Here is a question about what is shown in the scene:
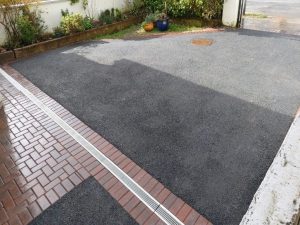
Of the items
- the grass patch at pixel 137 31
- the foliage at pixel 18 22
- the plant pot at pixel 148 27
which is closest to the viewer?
the foliage at pixel 18 22

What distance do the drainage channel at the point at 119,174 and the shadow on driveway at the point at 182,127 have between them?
39 cm

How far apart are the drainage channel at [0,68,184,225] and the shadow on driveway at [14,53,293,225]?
0.39 metres

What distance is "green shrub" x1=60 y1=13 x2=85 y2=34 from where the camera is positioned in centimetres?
1116

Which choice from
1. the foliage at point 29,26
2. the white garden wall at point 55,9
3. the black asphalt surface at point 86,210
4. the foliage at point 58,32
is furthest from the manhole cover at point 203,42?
Result: the black asphalt surface at point 86,210

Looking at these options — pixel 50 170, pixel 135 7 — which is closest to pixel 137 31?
pixel 135 7

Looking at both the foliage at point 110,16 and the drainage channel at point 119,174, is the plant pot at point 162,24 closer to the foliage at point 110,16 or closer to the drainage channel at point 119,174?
the foliage at point 110,16

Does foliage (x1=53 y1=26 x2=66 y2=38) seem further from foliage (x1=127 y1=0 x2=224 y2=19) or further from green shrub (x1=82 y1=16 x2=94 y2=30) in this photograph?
foliage (x1=127 y1=0 x2=224 y2=19)

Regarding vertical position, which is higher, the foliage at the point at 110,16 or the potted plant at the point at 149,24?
the foliage at the point at 110,16

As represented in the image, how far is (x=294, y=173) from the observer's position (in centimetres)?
188

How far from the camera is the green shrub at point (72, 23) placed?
1116 cm

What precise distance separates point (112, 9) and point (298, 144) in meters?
13.1

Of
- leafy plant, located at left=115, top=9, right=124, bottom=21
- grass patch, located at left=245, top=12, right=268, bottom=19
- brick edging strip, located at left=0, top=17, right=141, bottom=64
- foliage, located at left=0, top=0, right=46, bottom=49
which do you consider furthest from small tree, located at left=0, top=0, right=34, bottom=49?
grass patch, located at left=245, top=12, right=268, bottom=19

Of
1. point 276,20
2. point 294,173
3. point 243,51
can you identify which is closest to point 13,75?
point 243,51

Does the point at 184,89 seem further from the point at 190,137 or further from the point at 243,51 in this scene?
the point at 243,51
